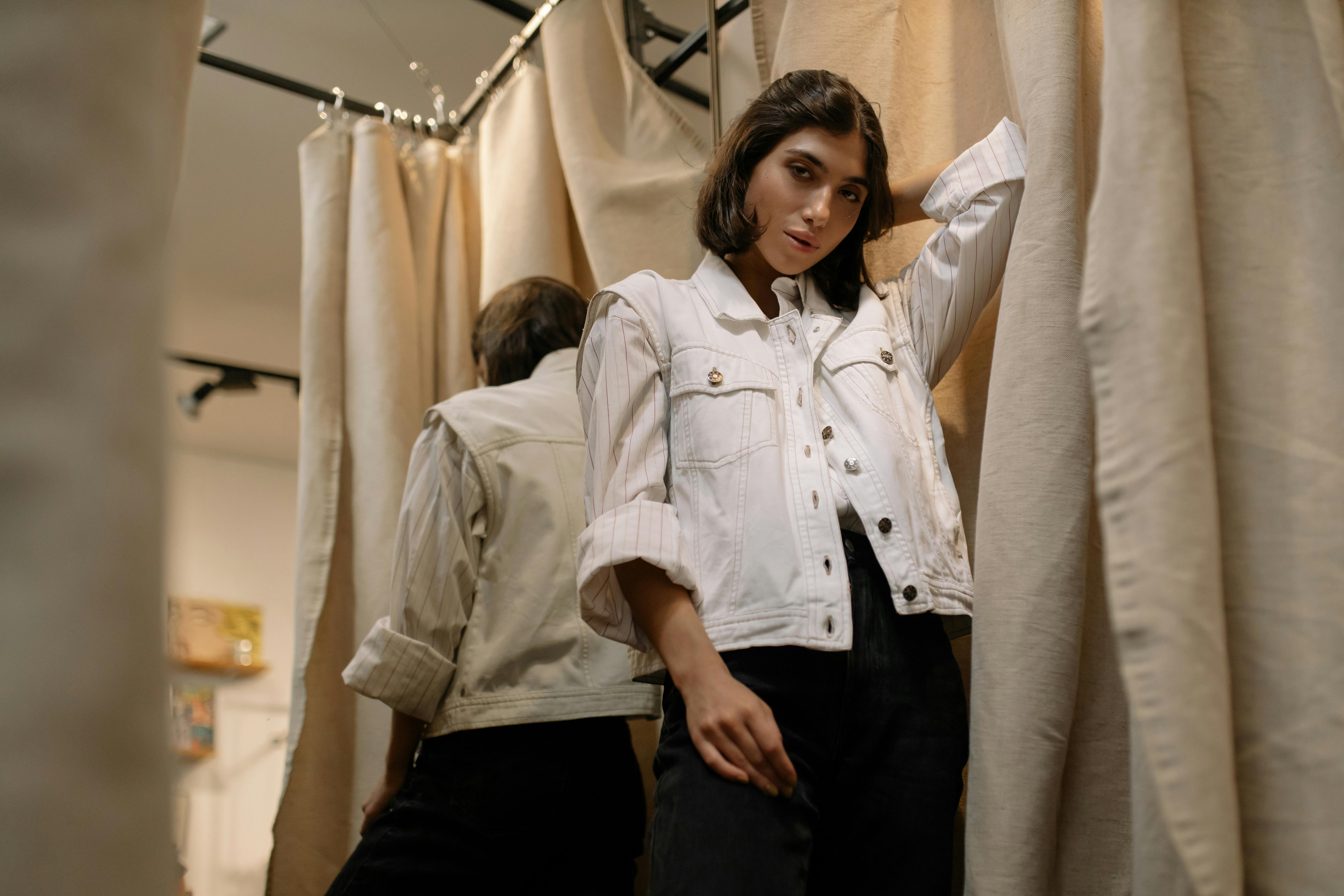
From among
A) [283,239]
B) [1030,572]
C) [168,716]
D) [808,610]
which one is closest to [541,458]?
[808,610]

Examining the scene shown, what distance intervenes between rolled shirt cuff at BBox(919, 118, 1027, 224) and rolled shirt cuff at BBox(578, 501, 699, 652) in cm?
41

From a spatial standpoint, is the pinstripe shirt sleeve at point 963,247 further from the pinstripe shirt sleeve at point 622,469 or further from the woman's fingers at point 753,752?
the woman's fingers at point 753,752

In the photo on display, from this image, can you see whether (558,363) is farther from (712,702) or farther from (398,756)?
(712,702)

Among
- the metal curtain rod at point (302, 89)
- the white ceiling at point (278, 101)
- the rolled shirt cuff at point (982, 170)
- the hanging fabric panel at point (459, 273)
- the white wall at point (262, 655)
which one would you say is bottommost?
the white wall at point (262, 655)

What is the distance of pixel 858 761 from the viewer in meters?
0.74

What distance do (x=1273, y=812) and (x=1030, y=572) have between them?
0.85 feet

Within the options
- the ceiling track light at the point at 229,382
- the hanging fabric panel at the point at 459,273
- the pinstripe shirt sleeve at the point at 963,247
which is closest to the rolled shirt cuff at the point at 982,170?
the pinstripe shirt sleeve at the point at 963,247

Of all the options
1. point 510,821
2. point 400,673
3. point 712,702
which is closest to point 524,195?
point 400,673

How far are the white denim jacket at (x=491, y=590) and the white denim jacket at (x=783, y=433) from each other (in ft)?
0.87

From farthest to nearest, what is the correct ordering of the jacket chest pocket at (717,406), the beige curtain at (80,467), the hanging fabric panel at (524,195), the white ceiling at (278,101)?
1. the white ceiling at (278,101)
2. the hanging fabric panel at (524,195)
3. the jacket chest pocket at (717,406)
4. the beige curtain at (80,467)

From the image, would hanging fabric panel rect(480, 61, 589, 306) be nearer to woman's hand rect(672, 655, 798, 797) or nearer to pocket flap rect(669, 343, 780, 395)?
pocket flap rect(669, 343, 780, 395)

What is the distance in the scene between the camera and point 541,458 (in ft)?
3.94

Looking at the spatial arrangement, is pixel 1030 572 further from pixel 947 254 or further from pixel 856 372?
pixel 947 254

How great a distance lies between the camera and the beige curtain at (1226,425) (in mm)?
428
